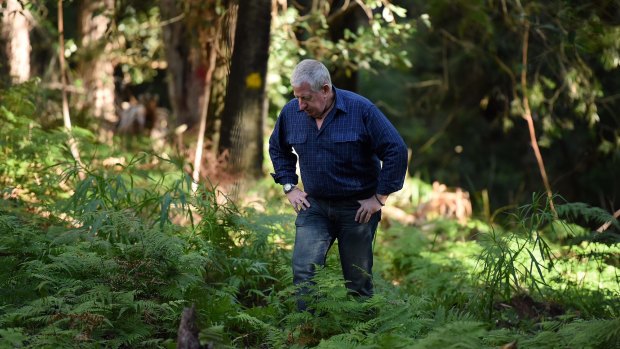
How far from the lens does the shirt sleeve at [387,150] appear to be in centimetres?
523

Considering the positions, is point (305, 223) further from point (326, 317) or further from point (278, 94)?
point (278, 94)

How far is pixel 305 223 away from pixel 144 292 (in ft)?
3.90

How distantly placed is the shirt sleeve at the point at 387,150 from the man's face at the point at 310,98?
33 cm

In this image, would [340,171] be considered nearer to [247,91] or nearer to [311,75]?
[311,75]

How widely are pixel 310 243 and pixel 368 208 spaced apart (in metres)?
0.47

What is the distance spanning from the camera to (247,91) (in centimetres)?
980

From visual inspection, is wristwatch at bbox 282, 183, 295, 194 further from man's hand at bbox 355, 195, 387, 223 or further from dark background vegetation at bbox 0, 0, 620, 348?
dark background vegetation at bbox 0, 0, 620, 348

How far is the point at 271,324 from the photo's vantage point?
18.0ft

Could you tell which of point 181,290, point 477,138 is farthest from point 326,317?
point 477,138

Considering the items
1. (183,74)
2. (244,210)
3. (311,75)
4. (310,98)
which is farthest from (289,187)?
(183,74)

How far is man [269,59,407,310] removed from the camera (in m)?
5.25

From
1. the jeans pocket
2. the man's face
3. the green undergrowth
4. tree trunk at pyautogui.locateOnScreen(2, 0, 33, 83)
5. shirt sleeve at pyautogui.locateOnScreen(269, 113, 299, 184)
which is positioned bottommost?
the green undergrowth

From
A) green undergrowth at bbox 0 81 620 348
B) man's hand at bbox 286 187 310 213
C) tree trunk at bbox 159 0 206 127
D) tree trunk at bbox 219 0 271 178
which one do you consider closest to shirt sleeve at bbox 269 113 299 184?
man's hand at bbox 286 187 310 213

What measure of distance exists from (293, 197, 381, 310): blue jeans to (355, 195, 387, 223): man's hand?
63mm
